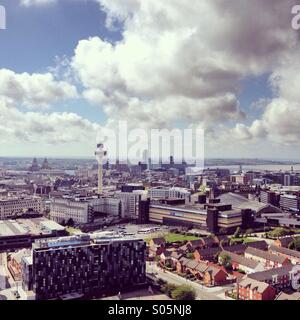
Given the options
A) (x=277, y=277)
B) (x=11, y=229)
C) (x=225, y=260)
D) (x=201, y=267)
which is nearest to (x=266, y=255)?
(x=225, y=260)

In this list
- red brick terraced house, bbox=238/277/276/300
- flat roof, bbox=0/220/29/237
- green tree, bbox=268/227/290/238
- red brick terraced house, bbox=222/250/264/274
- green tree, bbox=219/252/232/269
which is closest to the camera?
red brick terraced house, bbox=238/277/276/300

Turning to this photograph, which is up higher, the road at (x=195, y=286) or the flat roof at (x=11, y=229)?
the flat roof at (x=11, y=229)

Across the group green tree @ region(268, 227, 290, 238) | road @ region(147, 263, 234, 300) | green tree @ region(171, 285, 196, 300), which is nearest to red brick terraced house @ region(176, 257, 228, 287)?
road @ region(147, 263, 234, 300)

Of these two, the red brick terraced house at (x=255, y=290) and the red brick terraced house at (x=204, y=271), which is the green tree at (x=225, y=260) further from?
the red brick terraced house at (x=255, y=290)

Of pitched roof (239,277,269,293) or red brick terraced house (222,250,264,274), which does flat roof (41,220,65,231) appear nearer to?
red brick terraced house (222,250,264,274)

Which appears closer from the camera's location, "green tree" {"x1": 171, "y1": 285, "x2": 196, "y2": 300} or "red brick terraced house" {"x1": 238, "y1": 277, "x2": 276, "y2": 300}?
"green tree" {"x1": 171, "y1": 285, "x2": 196, "y2": 300}

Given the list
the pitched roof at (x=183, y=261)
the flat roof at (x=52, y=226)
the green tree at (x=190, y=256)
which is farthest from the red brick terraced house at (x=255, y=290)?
the flat roof at (x=52, y=226)

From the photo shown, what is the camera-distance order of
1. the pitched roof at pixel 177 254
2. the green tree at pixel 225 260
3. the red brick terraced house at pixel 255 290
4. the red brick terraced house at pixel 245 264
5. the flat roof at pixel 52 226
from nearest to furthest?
the red brick terraced house at pixel 255 290, the red brick terraced house at pixel 245 264, the green tree at pixel 225 260, the pitched roof at pixel 177 254, the flat roof at pixel 52 226

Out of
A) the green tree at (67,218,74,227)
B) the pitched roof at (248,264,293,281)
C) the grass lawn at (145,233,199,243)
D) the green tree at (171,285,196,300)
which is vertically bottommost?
the grass lawn at (145,233,199,243)

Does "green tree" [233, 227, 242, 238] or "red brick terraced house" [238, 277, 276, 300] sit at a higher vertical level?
"red brick terraced house" [238, 277, 276, 300]
